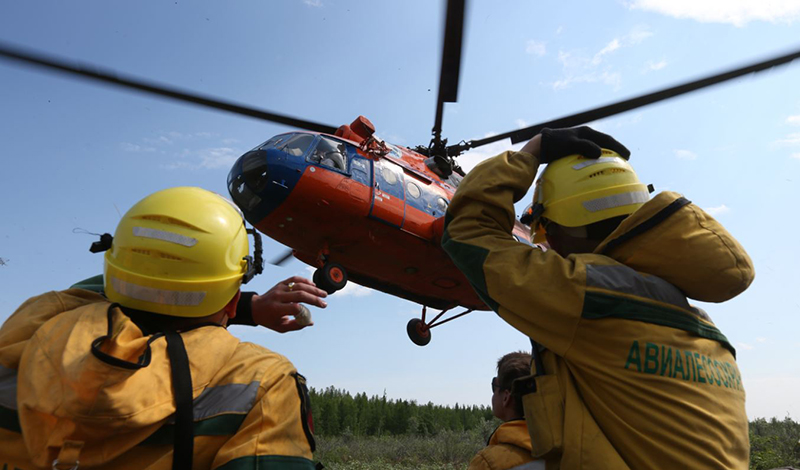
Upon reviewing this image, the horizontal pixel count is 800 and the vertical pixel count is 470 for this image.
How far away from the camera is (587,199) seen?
192 centimetres

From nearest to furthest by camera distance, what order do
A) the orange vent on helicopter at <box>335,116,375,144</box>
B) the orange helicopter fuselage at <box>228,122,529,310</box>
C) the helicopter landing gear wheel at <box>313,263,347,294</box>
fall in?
the orange helicopter fuselage at <box>228,122,529,310</box> → the helicopter landing gear wheel at <box>313,263,347,294</box> → the orange vent on helicopter at <box>335,116,375,144</box>

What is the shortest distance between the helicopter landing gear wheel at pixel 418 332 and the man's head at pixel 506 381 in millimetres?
7882

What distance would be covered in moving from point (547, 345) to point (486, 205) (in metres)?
0.53

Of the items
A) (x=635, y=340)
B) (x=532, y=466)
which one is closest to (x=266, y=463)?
(x=635, y=340)

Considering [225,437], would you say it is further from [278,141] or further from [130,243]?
[278,141]

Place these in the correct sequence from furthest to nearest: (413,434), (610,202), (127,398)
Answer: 1. (413,434)
2. (610,202)
3. (127,398)

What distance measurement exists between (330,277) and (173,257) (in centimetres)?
732

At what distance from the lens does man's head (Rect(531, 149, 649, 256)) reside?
1.92m

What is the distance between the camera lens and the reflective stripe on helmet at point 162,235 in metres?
1.54

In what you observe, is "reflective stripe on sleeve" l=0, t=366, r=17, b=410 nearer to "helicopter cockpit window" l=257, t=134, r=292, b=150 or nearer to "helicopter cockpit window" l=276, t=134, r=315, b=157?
"helicopter cockpit window" l=276, t=134, r=315, b=157

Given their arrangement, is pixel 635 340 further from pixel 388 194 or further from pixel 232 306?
pixel 388 194

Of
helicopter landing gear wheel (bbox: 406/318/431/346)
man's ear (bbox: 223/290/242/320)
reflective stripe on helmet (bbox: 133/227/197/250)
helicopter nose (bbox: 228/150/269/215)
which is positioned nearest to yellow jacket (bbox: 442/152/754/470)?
man's ear (bbox: 223/290/242/320)

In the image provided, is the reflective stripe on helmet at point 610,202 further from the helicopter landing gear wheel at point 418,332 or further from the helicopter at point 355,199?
the helicopter landing gear wheel at point 418,332

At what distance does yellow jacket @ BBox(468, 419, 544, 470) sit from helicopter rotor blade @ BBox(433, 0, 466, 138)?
12.0 ft
